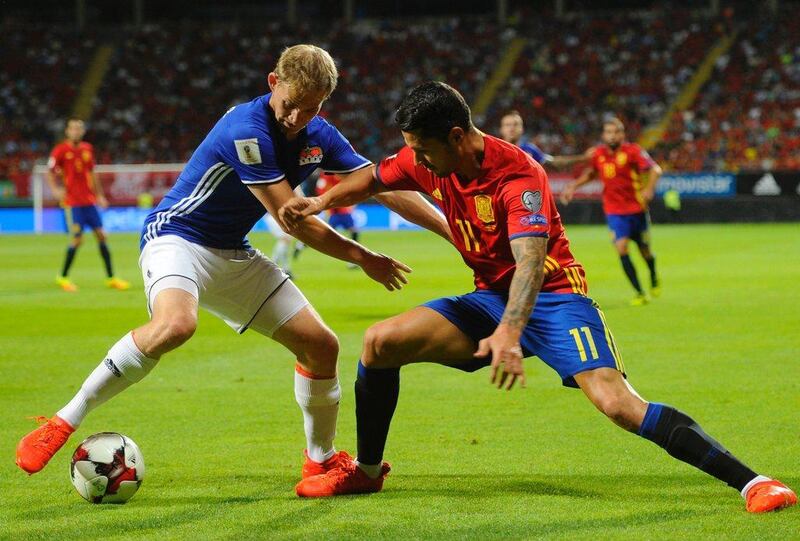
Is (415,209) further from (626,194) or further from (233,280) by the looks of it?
(626,194)

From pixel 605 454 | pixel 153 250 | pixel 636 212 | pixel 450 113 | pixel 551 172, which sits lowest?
pixel 551 172

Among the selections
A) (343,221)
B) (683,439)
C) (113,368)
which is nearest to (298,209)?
(113,368)

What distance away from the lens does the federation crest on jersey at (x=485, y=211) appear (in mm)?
A: 4973

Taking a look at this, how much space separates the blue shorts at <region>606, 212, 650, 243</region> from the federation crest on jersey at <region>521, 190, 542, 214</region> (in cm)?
1045

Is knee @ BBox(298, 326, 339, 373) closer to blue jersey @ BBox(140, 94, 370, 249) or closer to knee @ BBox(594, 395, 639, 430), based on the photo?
blue jersey @ BBox(140, 94, 370, 249)

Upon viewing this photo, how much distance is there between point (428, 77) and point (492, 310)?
37.4 m

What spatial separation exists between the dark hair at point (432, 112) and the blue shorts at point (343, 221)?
15.8 metres

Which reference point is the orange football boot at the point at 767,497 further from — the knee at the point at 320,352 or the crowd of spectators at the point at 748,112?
the crowd of spectators at the point at 748,112

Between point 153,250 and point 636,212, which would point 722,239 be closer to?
point 636,212

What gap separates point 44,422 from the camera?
544 cm

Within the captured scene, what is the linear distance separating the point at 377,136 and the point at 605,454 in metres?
33.3

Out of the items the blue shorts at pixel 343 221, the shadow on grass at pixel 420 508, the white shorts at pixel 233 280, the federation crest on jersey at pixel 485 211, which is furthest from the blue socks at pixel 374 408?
the blue shorts at pixel 343 221

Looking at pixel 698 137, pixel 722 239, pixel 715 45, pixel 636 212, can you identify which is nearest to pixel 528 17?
pixel 715 45

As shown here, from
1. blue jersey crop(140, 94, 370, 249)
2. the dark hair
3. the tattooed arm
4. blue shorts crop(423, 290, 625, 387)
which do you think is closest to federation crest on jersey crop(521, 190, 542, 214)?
the tattooed arm
